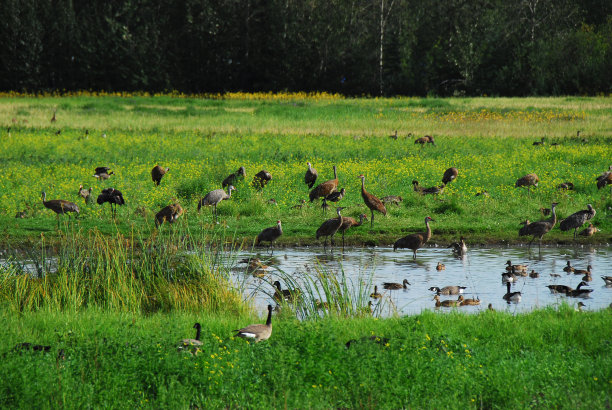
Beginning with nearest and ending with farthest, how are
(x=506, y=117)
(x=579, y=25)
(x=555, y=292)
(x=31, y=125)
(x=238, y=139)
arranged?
(x=555, y=292)
(x=238, y=139)
(x=31, y=125)
(x=506, y=117)
(x=579, y=25)

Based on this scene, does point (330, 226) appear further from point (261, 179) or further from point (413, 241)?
point (261, 179)

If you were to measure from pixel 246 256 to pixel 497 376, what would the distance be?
10.5m

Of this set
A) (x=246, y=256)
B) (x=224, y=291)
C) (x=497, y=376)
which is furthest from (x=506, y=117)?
(x=497, y=376)

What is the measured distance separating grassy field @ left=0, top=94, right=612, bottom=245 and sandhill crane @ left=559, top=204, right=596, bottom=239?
0.53 meters

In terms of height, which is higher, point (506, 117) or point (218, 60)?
point (218, 60)

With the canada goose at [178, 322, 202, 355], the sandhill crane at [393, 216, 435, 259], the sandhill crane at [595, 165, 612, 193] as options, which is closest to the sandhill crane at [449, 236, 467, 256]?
the sandhill crane at [393, 216, 435, 259]

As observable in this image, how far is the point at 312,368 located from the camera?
8.77 metres

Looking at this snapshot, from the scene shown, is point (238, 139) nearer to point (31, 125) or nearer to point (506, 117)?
point (31, 125)

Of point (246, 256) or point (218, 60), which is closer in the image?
point (246, 256)

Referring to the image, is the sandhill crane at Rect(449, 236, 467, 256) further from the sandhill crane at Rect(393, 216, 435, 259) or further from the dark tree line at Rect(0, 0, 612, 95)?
the dark tree line at Rect(0, 0, 612, 95)

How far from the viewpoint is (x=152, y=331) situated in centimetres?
998

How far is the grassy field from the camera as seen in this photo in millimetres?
20750

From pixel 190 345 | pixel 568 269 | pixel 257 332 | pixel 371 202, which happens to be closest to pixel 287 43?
pixel 371 202

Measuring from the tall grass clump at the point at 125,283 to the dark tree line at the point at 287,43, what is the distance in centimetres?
5928
